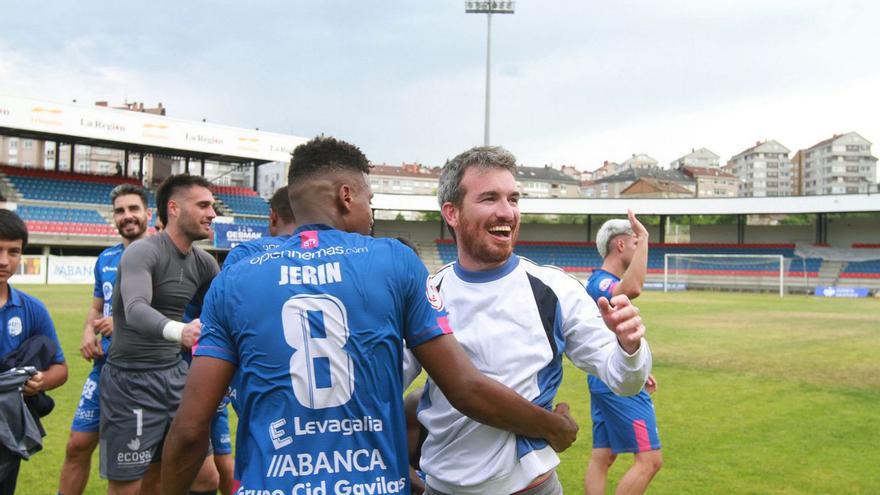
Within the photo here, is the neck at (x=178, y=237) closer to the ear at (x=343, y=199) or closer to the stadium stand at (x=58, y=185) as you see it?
the ear at (x=343, y=199)

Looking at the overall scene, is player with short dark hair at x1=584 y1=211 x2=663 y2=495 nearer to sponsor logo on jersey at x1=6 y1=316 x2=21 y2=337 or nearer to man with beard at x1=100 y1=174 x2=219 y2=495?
man with beard at x1=100 y1=174 x2=219 y2=495

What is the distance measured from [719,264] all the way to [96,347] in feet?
177

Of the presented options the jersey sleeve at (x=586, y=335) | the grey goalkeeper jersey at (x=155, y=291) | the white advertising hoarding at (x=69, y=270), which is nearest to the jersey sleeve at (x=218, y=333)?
the jersey sleeve at (x=586, y=335)

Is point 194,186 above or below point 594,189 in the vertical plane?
below

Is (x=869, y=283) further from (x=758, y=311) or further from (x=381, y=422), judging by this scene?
(x=381, y=422)

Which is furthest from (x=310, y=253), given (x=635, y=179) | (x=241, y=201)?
(x=635, y=179)

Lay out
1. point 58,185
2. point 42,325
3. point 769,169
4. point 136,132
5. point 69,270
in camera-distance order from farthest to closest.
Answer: point 769,169
point 58,185
point 136,132
point 69,270
point 42,325

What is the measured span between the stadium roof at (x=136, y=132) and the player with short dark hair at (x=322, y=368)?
150 ft

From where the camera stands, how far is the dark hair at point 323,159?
2592 millimetres

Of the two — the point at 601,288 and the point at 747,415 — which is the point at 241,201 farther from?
the point at 601,288

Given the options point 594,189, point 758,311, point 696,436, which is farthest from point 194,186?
point 594,189

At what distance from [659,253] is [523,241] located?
1193 cm

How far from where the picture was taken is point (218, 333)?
89.7 inches

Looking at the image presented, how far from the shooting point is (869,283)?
4806 cm
